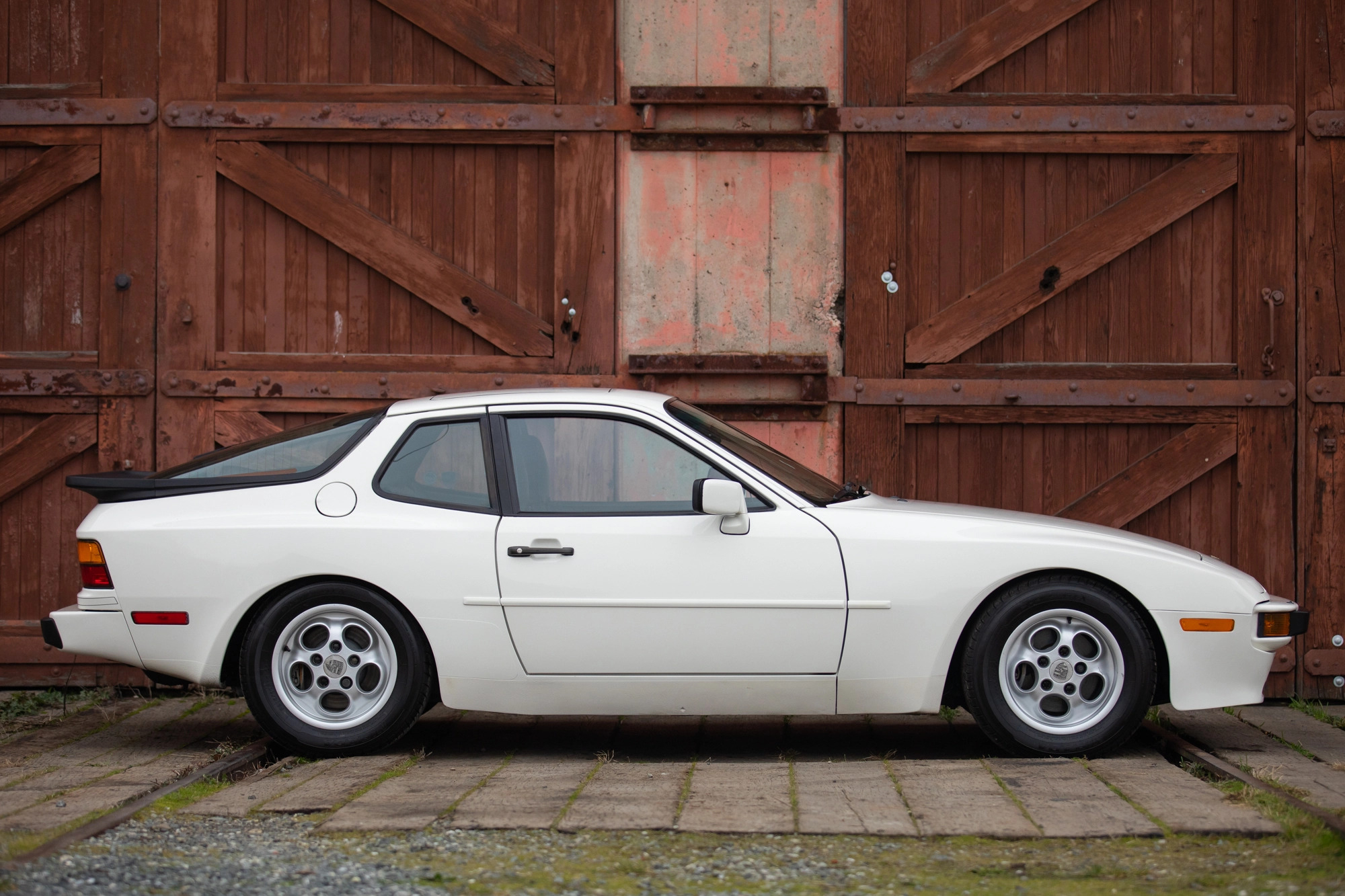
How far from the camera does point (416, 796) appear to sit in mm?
4430

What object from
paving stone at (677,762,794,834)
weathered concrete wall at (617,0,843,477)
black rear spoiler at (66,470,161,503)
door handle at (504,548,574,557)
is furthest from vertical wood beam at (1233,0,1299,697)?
black rear spoiler at (66,470,161,503)

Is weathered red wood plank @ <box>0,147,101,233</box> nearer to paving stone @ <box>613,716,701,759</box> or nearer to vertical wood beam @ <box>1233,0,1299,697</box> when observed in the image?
paving stone @ <box>613,716,701,759</box>

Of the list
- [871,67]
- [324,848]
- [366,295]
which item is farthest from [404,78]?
[324,848]

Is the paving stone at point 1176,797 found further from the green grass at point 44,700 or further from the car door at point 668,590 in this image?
the green grass at point 44,700

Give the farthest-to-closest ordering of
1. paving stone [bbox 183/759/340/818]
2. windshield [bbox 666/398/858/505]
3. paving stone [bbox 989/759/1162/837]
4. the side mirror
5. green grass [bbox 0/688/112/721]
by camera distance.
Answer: green grass [bbox 0/688/112/721]
windshield [bbox 666/398/858/505]
the side mirror
paving stone [bbox 183/759/340/818]
paving stone [bbox 989/759/1162/837]

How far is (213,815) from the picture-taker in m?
4.17

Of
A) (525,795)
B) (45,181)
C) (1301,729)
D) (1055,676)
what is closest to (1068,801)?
(1055,676)

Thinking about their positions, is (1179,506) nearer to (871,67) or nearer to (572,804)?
(871,67)

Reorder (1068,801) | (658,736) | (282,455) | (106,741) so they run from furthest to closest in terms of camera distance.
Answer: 1. (658,736)
2. (106,741)
3. (282,455)
4. (1068,801)

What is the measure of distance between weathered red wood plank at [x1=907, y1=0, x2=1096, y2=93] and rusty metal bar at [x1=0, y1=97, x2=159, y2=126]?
4.25m

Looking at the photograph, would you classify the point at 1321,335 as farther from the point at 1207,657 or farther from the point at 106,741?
the point at 106,741

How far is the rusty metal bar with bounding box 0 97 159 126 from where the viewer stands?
7293mm

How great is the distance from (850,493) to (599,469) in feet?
3.59

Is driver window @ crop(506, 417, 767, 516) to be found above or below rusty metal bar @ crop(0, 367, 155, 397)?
below
